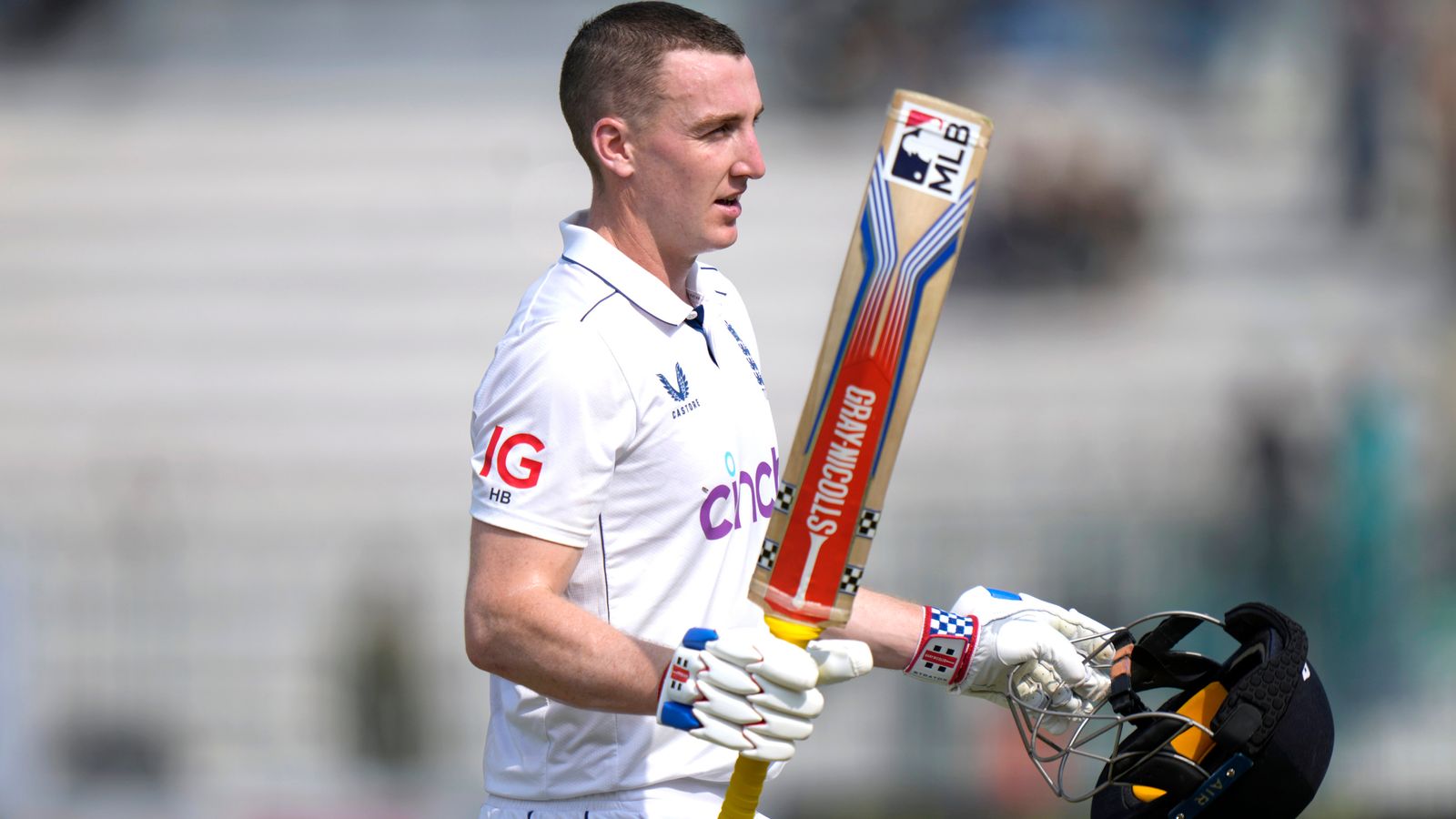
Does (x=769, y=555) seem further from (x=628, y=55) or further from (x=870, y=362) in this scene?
(x=628, y=55)

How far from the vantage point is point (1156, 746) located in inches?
110

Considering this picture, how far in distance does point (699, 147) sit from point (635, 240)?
0.22 meters

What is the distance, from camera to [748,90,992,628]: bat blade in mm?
2314

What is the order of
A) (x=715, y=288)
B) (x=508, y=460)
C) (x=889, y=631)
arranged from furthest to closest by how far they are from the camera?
(x=715, y=288) → (x=889, y=631) → (x=508, y=460)

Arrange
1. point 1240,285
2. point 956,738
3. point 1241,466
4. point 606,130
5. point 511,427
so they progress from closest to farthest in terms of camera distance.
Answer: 1. point 511,427
2. point 606,130
3. point 956,738
4. point 1241,466
5. point 1240,285

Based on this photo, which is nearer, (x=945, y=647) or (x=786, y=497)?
(x=786, y=497)

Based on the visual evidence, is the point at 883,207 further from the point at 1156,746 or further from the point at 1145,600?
the point at 1145,600

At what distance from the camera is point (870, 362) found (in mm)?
2369

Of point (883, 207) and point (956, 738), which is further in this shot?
point (956, 738)

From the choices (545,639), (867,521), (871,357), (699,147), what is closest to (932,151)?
(871,357)

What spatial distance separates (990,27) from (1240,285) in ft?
7.25

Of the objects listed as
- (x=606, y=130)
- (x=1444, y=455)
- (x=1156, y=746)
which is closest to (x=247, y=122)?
(x=1444, y=455)

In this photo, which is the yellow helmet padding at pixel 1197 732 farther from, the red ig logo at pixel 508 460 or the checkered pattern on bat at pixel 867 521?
the red ig logo at pixel 508 460

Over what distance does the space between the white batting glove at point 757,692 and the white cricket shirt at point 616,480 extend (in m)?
0.46
